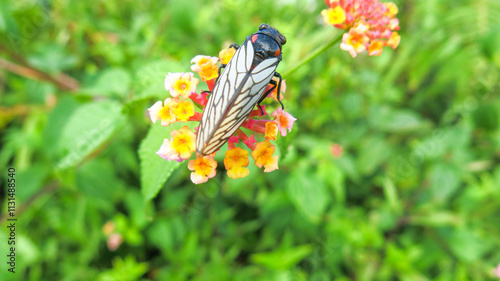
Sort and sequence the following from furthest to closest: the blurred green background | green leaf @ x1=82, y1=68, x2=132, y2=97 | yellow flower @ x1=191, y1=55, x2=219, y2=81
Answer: the blurred green background
green leaf @ x1=82, y1=68, x2=132, y2=97
yellow flower @ x1=191, y1=55, x2=219, y2=81

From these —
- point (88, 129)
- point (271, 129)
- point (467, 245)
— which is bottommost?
point (467, 245)

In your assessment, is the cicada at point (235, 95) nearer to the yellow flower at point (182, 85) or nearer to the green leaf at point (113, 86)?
the yellow flower at point (182, 85)

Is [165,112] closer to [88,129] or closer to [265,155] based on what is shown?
[265,155]

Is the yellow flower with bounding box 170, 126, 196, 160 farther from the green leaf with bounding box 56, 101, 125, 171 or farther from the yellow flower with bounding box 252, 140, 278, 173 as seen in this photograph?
the green leaf with bounding box 56, 101, 125, 171

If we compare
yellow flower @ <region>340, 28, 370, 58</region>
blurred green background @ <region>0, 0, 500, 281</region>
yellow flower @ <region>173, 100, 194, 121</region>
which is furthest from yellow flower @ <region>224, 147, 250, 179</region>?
blurred green background @ <region>0, 0, 500, 281</region>

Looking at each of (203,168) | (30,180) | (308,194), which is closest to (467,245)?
(308,194)
